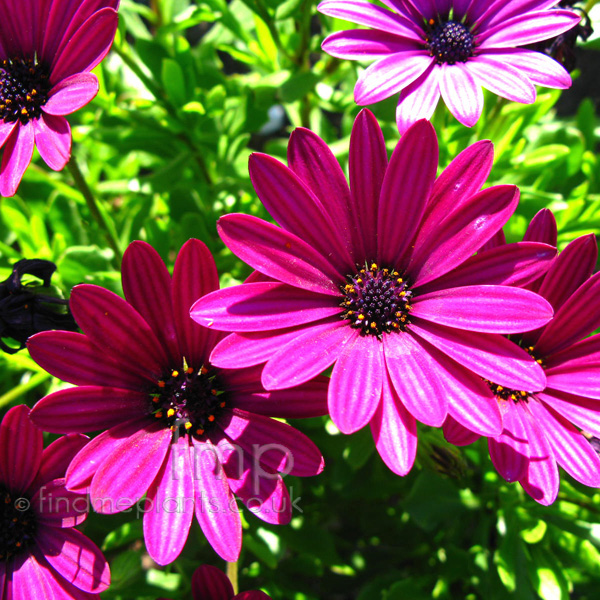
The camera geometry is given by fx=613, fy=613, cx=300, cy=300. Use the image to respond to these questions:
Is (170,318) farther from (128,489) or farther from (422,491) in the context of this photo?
(422,491)

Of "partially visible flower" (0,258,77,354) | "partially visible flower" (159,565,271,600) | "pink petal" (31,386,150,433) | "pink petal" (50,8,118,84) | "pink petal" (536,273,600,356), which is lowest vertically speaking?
"partially visible flower" (159,565,271,600)

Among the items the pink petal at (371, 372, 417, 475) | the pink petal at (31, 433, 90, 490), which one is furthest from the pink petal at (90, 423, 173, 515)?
the pink petal at (371, 372, 417, 475)

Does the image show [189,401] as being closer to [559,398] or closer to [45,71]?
[559,398]

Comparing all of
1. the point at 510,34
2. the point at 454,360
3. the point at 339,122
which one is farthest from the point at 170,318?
the point at 339,122

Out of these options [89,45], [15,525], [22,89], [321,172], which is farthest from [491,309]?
[22,89]

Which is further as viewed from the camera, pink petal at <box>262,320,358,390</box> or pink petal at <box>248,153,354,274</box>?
pink petal at <box>248,153,354,274</box>

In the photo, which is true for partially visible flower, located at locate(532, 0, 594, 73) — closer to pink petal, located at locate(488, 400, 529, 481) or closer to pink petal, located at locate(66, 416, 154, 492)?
pink petal, located at locate(488, 400, 529, 481)

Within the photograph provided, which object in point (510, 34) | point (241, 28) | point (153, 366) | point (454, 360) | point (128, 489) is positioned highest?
point (241, 28)

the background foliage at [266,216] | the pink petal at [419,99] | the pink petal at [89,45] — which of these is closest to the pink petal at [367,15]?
the pink petal at [419,99]
